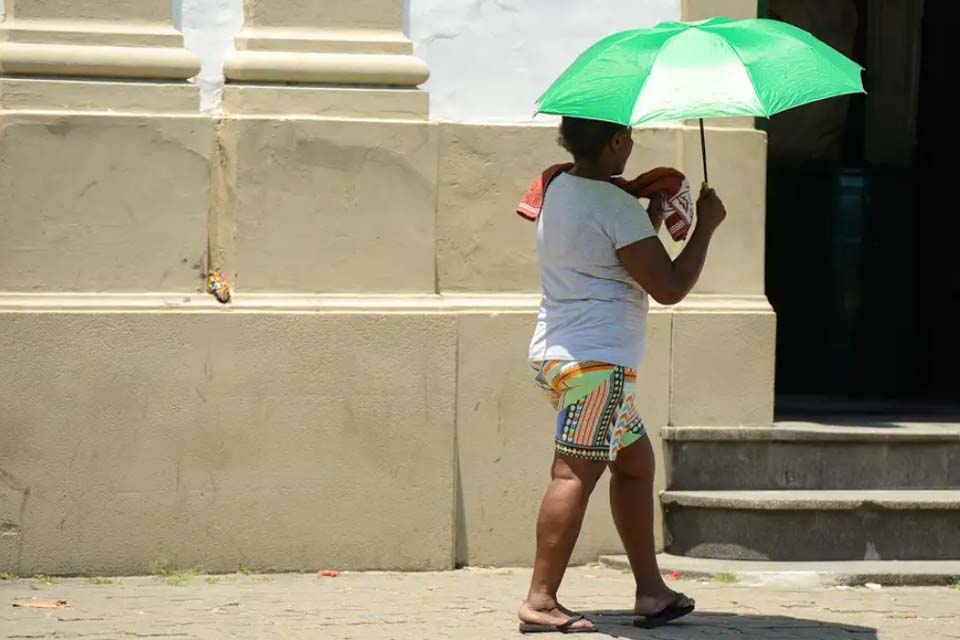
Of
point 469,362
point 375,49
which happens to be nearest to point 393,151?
point 375,49

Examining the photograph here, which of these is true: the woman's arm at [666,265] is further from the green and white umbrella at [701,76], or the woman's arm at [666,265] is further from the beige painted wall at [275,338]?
the beige painted wall at [275,338]

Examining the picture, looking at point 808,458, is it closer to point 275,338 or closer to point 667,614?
point 667,614

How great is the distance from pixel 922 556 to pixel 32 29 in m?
4.14

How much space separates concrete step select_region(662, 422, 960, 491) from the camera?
6.66 metres

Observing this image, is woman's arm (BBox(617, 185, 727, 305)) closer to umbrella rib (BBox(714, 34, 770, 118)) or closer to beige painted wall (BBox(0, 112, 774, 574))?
umbrella rib (BBox(714, 34, 770, 118))

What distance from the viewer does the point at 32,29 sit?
619 centimetres

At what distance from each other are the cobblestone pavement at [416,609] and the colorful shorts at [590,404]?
0.67 meters

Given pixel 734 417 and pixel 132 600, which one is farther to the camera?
pixel 734 417

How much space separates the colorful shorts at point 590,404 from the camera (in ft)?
16.9

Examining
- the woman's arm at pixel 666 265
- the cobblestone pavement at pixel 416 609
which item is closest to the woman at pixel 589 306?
the woman's arm at pixel 666 265

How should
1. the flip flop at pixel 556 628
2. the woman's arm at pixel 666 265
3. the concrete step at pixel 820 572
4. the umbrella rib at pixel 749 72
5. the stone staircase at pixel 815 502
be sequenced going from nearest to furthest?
the umbrella rib at pixel 749 72, the woman's arm at pixel 666 265, the flip flop at pixel 556 628, the concrete step at pixel 820 572, the stone staircase at pixel 815 502

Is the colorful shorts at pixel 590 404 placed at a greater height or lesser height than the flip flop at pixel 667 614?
greater

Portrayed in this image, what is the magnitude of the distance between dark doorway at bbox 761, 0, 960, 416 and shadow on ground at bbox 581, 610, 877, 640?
3.09 m

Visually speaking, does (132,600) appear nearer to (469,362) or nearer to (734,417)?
(469,362)
